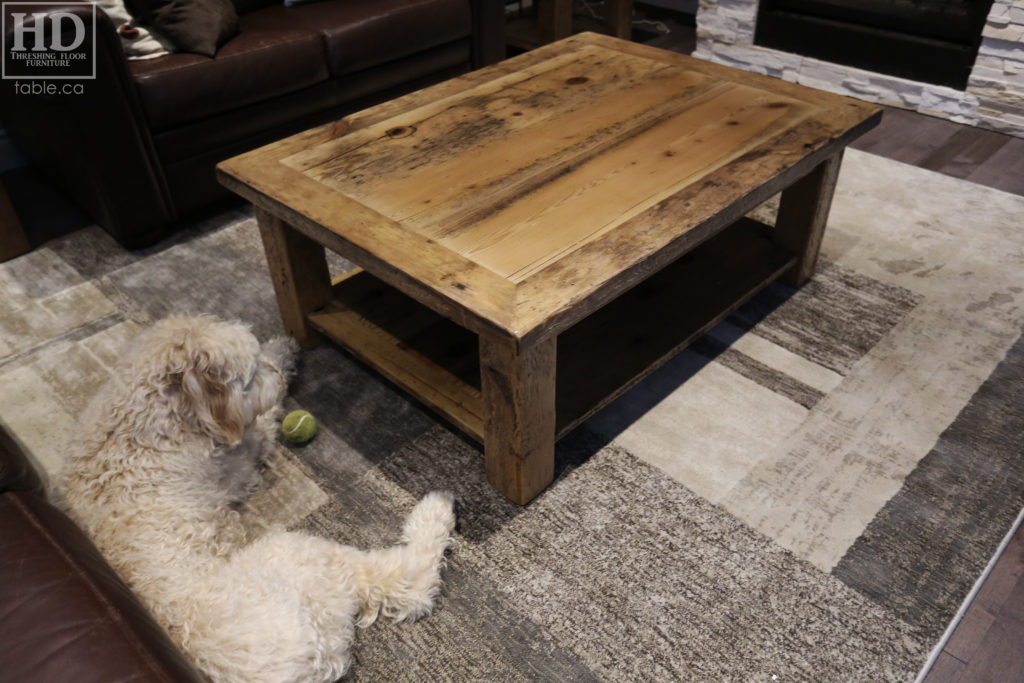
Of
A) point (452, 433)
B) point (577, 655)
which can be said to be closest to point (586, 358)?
point (452, 433)

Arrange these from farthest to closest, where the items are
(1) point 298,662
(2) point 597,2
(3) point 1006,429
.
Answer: (2) point 597,2, (3) point 1006,429, (1) point 298,662

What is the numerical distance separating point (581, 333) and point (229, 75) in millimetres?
1482

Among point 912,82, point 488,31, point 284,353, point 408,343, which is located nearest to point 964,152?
point 912,82

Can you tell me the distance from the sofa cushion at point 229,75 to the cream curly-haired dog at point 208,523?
3.95 feet

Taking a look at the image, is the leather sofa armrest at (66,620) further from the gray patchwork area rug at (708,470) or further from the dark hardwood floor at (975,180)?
the dark hardwood floor at (975,180)

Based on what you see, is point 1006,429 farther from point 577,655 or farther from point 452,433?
point 452,433

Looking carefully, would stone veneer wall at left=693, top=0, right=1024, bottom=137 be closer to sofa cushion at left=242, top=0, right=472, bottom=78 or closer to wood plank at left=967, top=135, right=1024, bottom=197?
wood plank at left=967, top=135, right=1024, bottom=197

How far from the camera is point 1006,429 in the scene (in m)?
1.78

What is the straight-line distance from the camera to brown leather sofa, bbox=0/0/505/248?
2296mm

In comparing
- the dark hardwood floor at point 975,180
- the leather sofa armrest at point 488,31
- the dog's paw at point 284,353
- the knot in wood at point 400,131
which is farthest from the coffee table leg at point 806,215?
the leather sofa armrest at point 488,31

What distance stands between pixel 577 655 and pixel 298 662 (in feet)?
1.60

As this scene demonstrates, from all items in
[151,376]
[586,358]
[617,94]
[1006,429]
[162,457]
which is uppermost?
[617,94]

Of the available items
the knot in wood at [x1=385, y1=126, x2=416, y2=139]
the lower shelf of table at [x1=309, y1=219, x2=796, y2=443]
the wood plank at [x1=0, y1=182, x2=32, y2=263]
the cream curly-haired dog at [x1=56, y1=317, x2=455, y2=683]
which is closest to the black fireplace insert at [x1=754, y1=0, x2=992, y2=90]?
the lower shelf of table at [x1=309, y1=219, x2=796, y2=443]

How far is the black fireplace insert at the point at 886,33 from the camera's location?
121 inches
